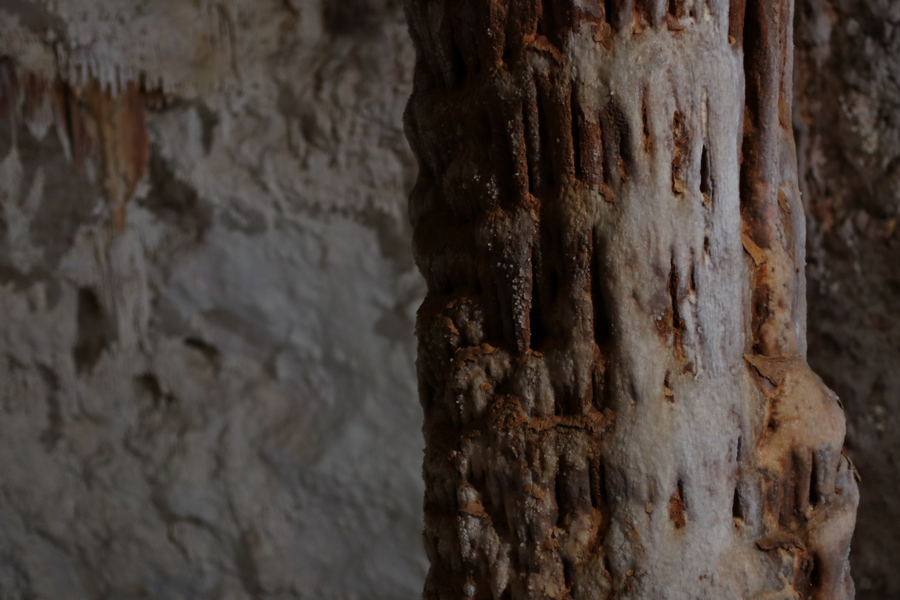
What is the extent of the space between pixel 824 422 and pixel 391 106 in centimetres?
88

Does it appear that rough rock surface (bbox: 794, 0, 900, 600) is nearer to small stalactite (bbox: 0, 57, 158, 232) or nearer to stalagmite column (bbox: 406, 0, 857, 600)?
stalagmite column (bbox: 406, 0, 857, 600)

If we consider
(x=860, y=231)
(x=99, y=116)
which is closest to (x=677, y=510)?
(x=860, y=231)

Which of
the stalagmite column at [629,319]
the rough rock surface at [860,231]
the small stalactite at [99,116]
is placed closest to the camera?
the stalagmite column at [629,319]

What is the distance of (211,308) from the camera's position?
1.40m

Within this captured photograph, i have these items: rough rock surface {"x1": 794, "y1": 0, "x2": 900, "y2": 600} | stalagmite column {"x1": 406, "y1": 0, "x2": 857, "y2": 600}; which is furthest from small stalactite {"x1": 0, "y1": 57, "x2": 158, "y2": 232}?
rough rock surface {"x1": 794, "y1": 0, "x2": 900, "y2": 600}

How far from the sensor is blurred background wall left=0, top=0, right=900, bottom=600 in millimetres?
1186

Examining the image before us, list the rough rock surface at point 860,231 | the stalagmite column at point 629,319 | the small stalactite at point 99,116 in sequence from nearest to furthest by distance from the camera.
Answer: the stalagmite column at point 629,319
the rough rock surface at point 860,231
the small stalactite at point 99,116

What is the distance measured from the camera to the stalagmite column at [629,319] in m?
0.62

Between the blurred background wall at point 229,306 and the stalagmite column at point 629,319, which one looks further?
the blurred background wall at point 229,306

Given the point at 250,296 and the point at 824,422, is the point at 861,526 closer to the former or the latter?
the point at 824,422

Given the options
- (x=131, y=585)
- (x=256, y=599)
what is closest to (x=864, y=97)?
(x=256, y=599)

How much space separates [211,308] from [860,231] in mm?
1024

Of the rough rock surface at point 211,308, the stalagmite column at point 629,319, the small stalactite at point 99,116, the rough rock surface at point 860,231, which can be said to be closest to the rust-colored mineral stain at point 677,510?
the stalagmite column at point 629,319

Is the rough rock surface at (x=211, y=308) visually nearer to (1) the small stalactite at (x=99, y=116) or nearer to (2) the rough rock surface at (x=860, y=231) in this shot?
(1) the small stalactite at (x=99, y=116)
